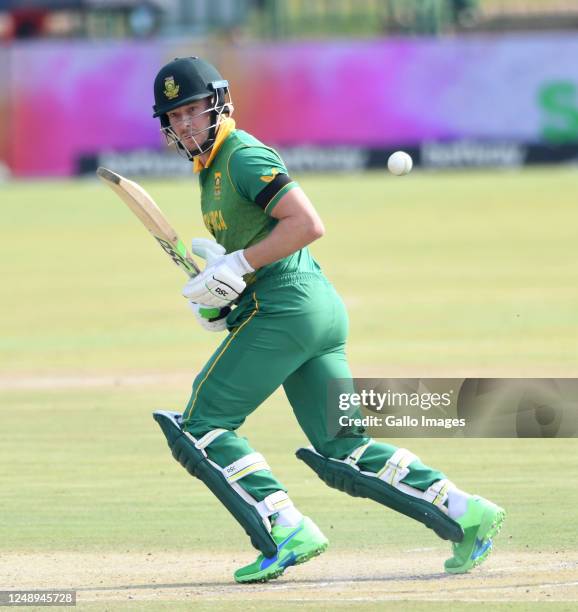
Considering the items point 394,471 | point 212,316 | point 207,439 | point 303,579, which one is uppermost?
point 212,316

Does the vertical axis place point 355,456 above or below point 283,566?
above

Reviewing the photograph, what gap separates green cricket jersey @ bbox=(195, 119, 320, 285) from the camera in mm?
5965

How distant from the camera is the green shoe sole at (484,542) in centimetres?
608

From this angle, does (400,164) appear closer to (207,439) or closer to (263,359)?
(263,359)

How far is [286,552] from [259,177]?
4.79 feet

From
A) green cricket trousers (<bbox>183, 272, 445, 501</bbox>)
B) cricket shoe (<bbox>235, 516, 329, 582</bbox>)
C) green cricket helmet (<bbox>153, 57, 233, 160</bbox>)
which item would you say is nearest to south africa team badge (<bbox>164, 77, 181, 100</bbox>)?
green cricket helmet (<bbox>153, 57, 233, 160</bbox>)

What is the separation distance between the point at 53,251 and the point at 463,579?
16.6 meters

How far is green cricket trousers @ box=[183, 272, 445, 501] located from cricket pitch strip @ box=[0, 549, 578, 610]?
387mm

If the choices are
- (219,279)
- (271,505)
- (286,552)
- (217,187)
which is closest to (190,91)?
(217,187)

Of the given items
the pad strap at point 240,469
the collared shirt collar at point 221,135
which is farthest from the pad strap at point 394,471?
the collared shirt collar at point 221,135

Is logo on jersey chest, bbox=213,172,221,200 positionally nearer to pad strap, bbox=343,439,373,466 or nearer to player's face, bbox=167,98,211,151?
player's face, bbox=167,98,211,151

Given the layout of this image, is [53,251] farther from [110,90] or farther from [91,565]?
[91,565]

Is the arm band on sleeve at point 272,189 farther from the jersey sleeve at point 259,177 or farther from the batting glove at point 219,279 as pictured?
the batting glove at point 219,279

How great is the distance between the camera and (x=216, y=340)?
45.6ft
